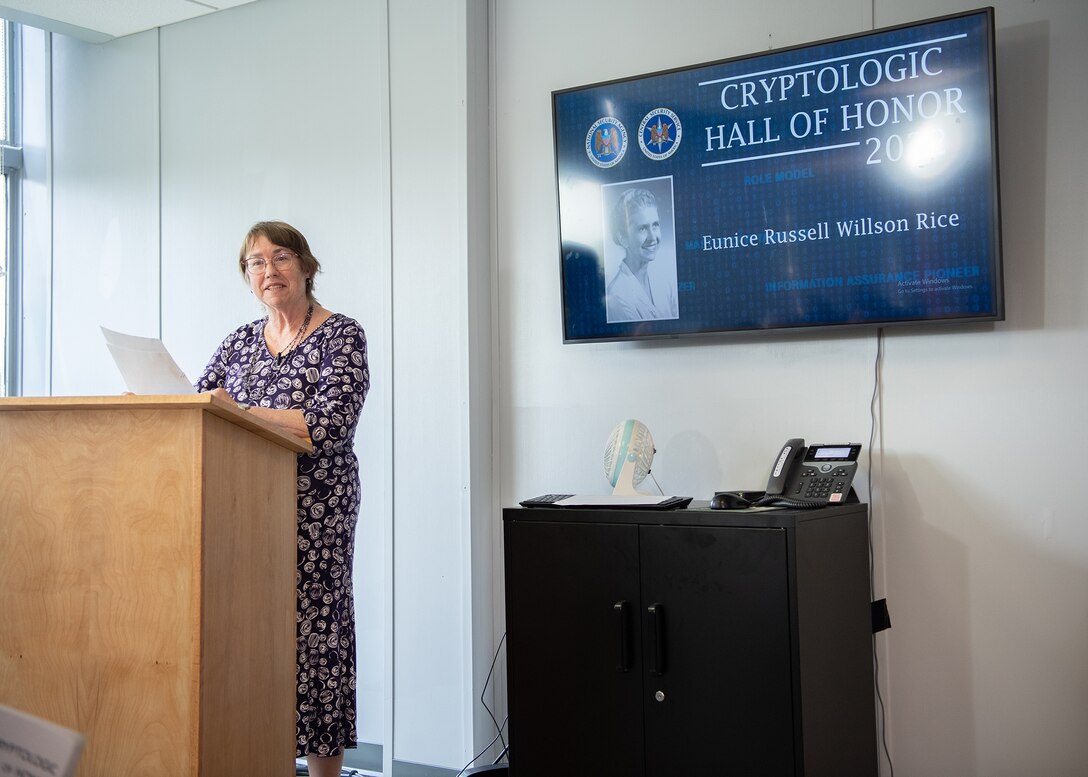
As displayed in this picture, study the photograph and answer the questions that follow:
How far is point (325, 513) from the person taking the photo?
2.49 meters

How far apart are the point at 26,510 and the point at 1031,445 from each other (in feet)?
7.44

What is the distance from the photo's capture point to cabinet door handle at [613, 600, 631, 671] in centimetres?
234

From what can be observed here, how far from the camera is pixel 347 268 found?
136 inches

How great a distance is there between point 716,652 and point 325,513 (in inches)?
40.1

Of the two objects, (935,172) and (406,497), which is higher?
(935,172)

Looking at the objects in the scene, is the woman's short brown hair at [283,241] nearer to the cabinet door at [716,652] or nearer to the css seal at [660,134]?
the css seal at [660,134]

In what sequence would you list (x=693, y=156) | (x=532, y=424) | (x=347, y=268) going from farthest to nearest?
(x=347, y=268) → (x=532, y=424) → (x=693, y=156)

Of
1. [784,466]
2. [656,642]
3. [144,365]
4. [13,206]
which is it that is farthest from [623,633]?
[13,206]

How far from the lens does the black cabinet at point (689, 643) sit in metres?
2.17

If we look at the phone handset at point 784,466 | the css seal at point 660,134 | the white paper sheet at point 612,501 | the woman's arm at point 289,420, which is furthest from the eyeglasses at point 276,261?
the phone handset at point 784,466

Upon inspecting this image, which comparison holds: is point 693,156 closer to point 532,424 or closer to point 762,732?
point 532,424

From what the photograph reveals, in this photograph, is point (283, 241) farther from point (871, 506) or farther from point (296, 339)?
point (871, 506)

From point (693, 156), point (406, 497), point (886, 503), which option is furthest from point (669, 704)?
point (693, 156)

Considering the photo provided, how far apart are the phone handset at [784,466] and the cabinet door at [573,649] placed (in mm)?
388
